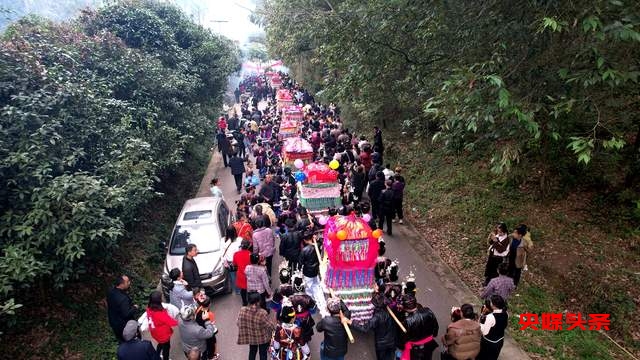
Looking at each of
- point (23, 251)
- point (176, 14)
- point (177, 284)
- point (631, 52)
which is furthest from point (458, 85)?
point (176, 14)

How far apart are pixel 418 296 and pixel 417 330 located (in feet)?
9.71

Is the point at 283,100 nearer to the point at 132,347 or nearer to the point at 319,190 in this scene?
the point at 319,190

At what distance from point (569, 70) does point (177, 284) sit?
7037mm

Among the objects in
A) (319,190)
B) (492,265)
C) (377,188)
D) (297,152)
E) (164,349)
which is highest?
(297,152)

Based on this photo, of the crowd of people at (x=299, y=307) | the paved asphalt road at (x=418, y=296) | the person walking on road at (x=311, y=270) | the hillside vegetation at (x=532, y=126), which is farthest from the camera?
the person walking on road at (x=311, y=270)

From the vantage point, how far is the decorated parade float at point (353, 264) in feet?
21.7

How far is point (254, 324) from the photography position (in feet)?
18.3

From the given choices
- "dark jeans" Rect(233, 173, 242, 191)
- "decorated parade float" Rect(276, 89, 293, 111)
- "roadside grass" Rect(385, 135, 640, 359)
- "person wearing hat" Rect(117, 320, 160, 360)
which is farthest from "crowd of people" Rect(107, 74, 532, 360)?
"decorated parade float" Rect(276, 89, 293, 111)

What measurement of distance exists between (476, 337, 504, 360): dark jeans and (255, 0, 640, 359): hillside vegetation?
5.37ft

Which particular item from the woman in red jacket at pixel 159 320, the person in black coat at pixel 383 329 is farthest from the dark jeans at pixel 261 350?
the person in black coat at pixel 383 329

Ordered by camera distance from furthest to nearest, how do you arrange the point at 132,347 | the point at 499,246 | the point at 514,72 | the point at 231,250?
the point at 231,250, the point at 499,246, the point at 514,72, the point at 132,347

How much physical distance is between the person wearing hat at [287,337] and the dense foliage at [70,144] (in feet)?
11.1

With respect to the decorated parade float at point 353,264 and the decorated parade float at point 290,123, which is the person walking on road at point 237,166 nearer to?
the decorated parade float at point 290,123

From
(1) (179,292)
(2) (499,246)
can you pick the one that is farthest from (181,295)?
(2) (499,246)
